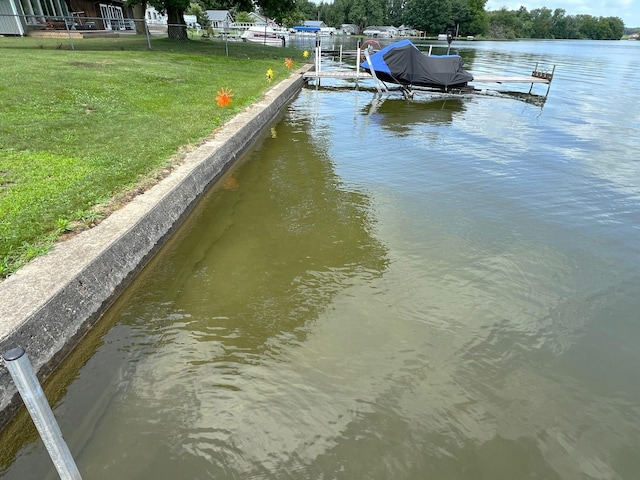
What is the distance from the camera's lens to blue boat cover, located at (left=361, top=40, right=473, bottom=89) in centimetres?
1934

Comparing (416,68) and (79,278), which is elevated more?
(416,68)

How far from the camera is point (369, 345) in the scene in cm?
405

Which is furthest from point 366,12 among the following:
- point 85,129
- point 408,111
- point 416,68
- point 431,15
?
point 85,129

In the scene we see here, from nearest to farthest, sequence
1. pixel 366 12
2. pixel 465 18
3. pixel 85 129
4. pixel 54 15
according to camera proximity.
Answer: pixel 85 129 < pixel 54 15 < pixel 465 18 < pixel 366 12

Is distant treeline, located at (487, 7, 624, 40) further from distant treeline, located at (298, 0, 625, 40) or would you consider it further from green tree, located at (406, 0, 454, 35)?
green tree, located at (406, 0, 454, 35)

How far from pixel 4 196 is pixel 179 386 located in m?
3.81

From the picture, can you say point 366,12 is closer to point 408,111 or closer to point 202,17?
point 202,17

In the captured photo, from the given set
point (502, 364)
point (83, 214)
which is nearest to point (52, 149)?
point (83, 214)

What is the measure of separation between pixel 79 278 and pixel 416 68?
19279 mm

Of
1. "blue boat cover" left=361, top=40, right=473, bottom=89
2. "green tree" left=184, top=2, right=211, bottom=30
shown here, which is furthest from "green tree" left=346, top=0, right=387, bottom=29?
"blue boat cover" left=361, top=40, right=473, bottom=89

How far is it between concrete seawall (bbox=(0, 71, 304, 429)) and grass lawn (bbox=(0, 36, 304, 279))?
0.31m

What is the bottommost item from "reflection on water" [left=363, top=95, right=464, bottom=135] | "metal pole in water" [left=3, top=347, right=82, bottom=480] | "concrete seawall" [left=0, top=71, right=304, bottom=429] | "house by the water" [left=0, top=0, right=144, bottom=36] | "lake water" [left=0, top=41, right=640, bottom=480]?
"reflection on water" [left=363, top=95, right=464, bottom=135]

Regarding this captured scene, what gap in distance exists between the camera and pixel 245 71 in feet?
65.5

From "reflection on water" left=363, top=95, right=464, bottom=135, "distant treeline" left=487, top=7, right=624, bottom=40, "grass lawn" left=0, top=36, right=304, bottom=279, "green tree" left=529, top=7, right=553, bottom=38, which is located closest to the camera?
"grass lawn" left=0, top=36, right=304, bottom=279
